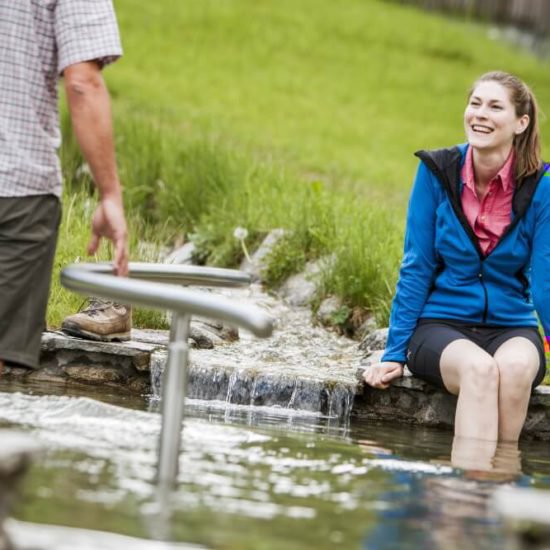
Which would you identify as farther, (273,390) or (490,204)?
(273,390)

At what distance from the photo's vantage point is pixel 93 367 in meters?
6.36

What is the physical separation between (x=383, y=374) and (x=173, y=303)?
100 inches

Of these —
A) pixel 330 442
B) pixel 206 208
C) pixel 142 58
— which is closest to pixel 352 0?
pixel 142 58

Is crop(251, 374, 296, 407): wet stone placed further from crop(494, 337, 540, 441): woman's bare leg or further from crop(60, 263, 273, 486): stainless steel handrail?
crop(60, 263, 273, 486): stainless steel handrail

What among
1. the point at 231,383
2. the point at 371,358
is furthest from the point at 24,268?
the point at 371,358

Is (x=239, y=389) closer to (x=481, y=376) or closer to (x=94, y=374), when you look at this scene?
(x=94, y=374)

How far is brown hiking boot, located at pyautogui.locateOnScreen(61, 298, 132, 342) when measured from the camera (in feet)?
20.8

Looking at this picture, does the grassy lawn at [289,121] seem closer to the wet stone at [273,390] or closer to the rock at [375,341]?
the rock at [375,341]

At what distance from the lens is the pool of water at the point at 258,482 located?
3.46 m

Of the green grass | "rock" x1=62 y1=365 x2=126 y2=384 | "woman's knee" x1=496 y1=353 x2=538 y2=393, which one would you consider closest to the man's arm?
"woman's knee" x1=496 y1=353 x2=538 y2=393

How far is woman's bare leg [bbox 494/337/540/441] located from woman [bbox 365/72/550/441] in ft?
0.32

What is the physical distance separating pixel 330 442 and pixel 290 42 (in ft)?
55.2

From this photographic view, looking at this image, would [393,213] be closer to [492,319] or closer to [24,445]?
[492,319]

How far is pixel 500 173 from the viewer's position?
5.61 meters
